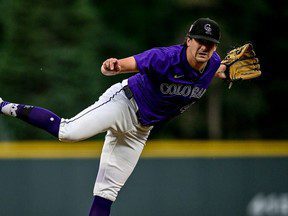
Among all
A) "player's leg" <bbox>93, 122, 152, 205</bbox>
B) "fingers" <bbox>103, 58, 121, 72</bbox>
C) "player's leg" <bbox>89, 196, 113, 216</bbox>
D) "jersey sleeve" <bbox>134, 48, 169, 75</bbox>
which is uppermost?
"jersey sleeve" <bbox>134, 48, 169, 75</bbox>

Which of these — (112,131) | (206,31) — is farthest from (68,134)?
(206,31)

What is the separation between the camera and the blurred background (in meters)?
10.3

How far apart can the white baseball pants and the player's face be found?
58 centimetres

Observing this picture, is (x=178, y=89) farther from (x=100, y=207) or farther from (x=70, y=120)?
(x=100, y=207)

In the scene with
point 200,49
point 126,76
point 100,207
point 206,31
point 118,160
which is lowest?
point 100,207

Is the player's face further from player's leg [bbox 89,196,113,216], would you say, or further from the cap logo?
player's leg [bbox 89,196,113,216]

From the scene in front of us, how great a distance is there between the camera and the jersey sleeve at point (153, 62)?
6781 mm

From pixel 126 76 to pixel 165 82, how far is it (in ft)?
38.8

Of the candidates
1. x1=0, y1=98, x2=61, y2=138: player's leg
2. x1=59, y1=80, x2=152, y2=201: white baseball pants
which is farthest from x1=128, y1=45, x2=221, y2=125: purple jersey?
x1=0, y1=98, x2=61, y2=138: player's leg

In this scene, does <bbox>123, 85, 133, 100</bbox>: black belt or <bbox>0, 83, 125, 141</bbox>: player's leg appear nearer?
<bbox>0, 83, 125, 141</bbox>: player's leg

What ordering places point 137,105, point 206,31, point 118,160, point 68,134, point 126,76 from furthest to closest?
1. point 126,76
2. point 118,160
3. point 137,105
4. point 68,134
5. point 206,31

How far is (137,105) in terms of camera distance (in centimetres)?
709

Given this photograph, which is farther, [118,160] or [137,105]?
[118,160]

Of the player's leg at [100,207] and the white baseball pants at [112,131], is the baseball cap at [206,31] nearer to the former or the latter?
the white baseball pants at [112,131]
